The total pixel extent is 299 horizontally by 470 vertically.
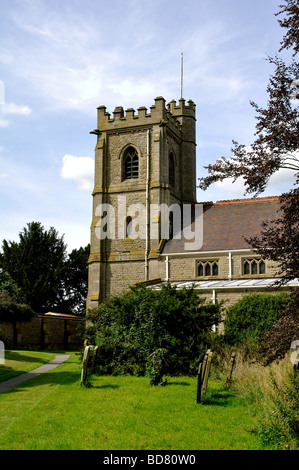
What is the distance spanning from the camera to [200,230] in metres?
31.0

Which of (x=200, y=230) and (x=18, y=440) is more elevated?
(x=200, y=230)

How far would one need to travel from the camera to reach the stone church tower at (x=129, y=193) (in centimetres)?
3247

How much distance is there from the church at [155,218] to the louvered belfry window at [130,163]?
7 centimetres

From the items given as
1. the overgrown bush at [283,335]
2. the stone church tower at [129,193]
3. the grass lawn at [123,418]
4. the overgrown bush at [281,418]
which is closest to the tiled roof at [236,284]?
the stone church tower at [129,193]

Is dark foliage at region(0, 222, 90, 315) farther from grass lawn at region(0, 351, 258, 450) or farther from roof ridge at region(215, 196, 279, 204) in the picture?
grass lawn at region(0, 351, 258, 450)

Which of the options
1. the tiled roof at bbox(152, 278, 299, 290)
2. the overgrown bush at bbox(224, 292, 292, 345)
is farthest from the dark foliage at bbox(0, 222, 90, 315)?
the overgrown bush at bbox(224, 292, 292, 345)

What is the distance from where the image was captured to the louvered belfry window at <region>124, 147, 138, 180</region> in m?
34.7

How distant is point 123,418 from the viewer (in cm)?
905

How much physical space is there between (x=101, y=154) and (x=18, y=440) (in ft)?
95.1

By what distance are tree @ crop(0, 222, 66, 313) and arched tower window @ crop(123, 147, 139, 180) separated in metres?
13.6

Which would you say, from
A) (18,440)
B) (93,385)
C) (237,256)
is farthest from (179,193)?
(18,440)

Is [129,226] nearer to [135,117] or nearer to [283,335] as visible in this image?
[135,117]

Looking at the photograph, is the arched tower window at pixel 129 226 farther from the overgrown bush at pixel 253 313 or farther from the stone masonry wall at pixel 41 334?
the overgrown bush at pixel 253 313
